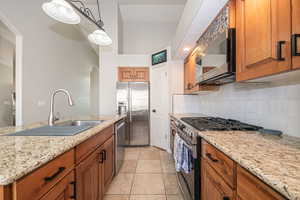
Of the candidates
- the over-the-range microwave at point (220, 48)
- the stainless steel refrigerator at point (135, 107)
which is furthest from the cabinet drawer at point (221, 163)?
the stainless steel refrigerator at point (135, 107)

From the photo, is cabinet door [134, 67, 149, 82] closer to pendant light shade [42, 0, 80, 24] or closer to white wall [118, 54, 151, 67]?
white wall [118, 54, 151, 67]

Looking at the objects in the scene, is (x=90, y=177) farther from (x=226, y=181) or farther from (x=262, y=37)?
(x=262, y=37)

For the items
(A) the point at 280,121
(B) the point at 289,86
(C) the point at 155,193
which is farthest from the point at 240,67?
(C) the point at 155,193

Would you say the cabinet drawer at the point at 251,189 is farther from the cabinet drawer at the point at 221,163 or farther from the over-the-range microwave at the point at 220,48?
the over-the-range microwave at the point at 220,48

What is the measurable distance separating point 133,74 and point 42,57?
199 cm

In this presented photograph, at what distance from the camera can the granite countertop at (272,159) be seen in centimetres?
47

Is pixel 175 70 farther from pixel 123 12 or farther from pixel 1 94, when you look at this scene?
pixel 1 94

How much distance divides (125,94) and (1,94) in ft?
7.81

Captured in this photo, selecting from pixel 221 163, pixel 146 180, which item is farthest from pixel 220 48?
pixel 146 180

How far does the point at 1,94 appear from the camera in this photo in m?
2.82

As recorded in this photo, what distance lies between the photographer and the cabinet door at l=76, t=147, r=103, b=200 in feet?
3.45

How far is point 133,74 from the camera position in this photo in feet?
12.6

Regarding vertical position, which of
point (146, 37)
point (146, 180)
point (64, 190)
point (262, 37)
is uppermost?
point (146, 37)

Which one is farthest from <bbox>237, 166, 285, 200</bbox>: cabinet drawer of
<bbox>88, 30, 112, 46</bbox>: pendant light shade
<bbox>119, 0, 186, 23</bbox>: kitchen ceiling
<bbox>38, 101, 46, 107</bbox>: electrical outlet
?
<bbox>119, 0, 186, 23</bbox>: kitchen ceiling
